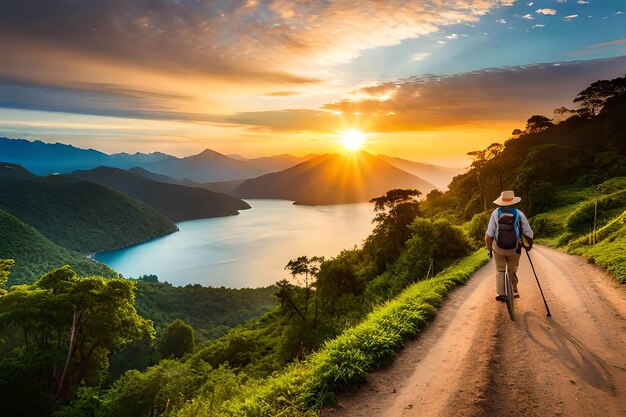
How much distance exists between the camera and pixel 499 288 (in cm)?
888

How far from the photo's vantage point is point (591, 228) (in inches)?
914

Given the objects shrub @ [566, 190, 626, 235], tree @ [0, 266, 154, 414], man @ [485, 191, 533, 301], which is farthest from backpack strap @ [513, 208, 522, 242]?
tree @ [0, 266, 154, 414]

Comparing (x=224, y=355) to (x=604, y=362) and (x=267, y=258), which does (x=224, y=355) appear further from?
(x=267, y=258)

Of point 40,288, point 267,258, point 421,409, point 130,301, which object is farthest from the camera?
point 267,258

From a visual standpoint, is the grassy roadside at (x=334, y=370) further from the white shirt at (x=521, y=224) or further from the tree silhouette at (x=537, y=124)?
the tree silhouette at (x=537, y=124)

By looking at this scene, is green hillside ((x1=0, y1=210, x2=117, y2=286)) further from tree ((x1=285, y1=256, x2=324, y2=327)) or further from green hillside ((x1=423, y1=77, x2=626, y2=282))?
green hillside ((x1=423, y1=77, x2=626, y2=282))

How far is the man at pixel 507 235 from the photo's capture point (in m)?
8.41

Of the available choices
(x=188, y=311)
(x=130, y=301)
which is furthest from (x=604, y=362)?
(x=188, y=311)

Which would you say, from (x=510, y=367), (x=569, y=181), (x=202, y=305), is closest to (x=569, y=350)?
(x=510, y=367)

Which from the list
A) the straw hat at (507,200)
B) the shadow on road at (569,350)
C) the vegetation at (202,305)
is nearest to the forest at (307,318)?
the shadow on road at (569,350)

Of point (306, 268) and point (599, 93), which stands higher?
point (599, 93)

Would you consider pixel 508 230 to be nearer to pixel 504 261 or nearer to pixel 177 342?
pixel 504 261

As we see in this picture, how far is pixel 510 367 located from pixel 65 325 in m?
36.0

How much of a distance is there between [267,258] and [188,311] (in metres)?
73.8
